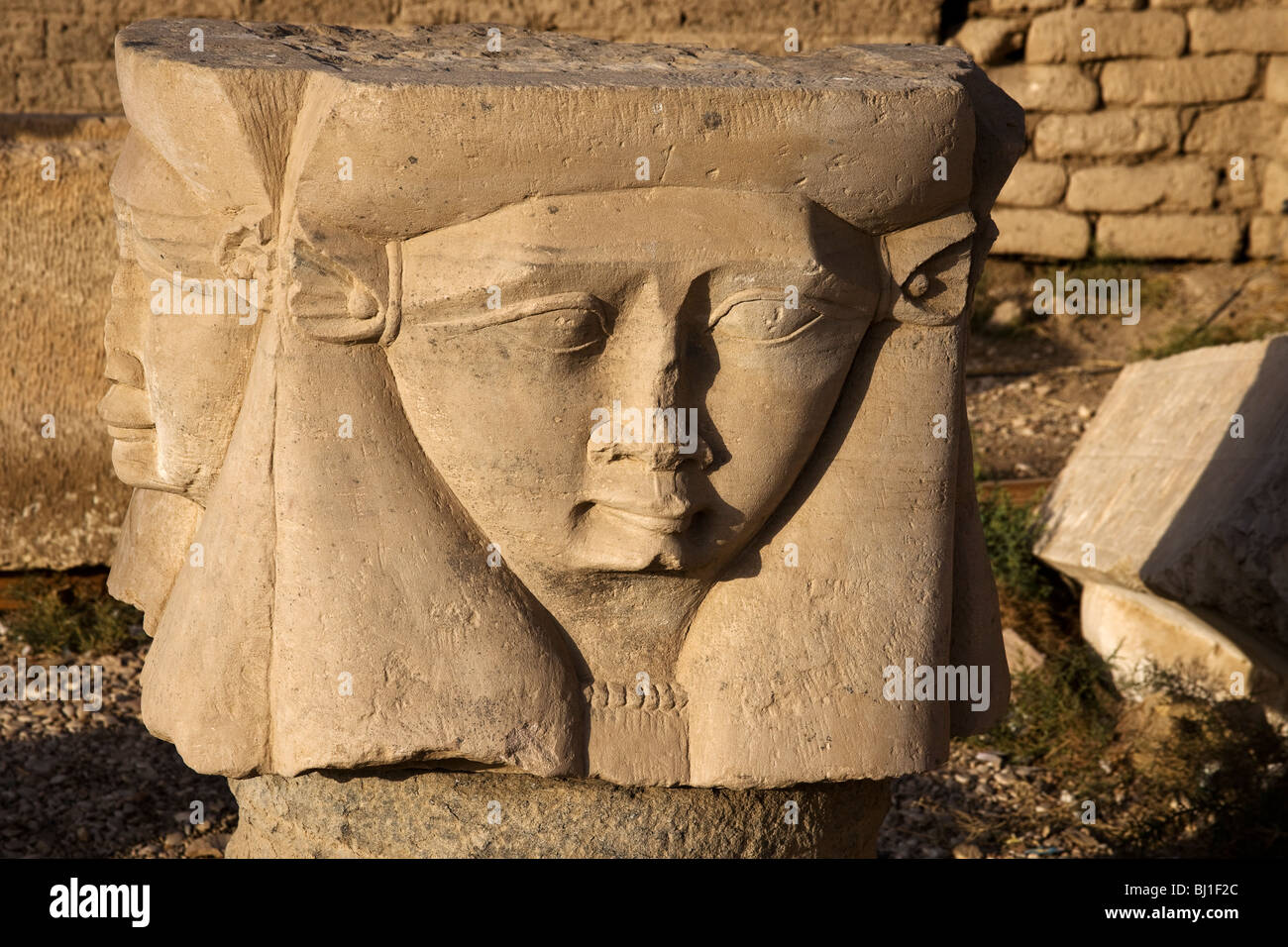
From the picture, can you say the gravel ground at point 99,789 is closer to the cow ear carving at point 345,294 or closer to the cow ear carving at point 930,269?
the cow ear carving at point 345,294

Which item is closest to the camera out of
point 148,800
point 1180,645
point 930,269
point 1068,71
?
point 930,269

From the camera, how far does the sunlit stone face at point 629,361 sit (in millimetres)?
2168

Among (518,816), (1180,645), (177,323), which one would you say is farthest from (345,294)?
(1180,645)

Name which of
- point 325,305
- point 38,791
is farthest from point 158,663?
point 38,791

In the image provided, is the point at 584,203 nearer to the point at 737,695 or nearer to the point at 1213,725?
the point at 737,695

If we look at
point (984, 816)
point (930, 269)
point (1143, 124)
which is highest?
point (1143, 124)

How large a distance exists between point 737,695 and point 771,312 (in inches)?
24.4

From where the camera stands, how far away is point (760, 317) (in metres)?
2.23

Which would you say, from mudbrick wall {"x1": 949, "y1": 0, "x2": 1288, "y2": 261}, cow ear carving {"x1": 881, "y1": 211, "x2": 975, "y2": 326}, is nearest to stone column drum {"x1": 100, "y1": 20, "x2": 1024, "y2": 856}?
cow ear carving {"x1": 881, "y1": 211, "x2": 975, "y2": 326}

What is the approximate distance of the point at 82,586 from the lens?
4.75 meters

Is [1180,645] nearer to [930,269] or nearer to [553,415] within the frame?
[930,269]

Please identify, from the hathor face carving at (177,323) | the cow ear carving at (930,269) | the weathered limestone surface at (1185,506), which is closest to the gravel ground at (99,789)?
the hathor face carving at (177,323)

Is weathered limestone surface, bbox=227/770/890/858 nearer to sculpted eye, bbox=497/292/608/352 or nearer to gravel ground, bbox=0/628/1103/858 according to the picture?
sculpted eye, bbox=497/292/608/352

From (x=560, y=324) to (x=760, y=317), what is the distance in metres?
0.31
